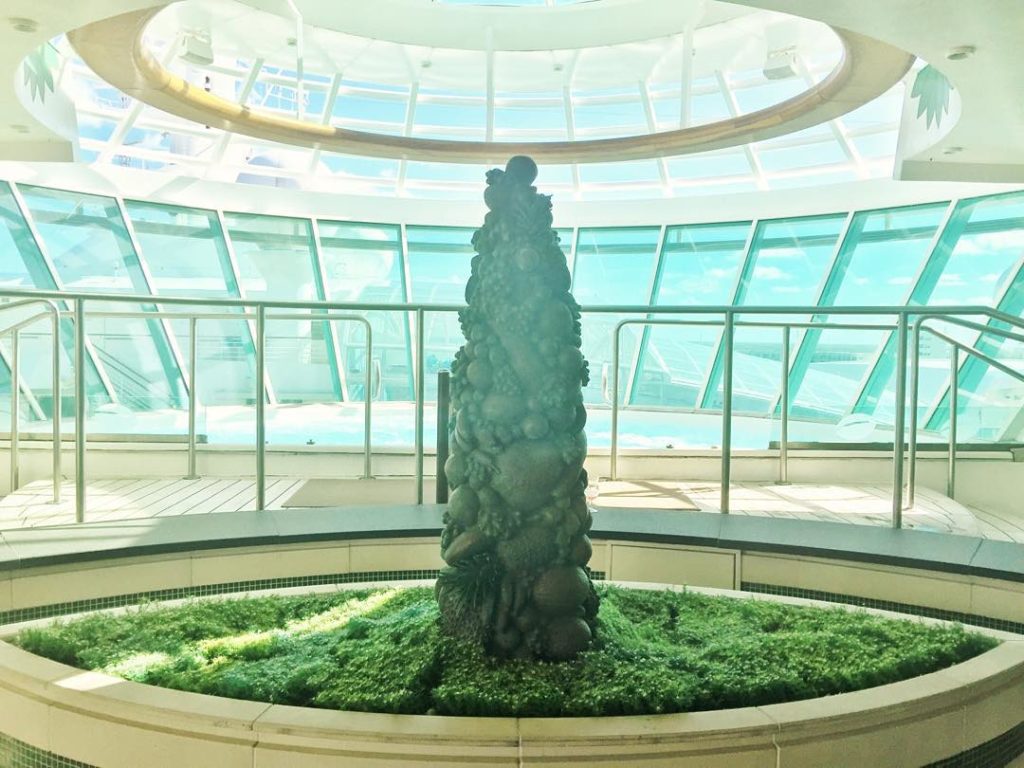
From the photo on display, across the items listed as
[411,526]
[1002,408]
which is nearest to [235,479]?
[411,526]

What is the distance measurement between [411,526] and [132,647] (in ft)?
4.60

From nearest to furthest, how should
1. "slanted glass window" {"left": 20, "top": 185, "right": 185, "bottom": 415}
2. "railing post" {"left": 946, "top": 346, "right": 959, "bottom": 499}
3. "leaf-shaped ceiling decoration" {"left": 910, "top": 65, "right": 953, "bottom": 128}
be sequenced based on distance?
"railing post" {"left": 946, "top": 346, "right": 959, "bottom": 499} → "leaf-shaped ceiling decoration" {"left": 910, "top": 65, "right": 953, "bottom": 128} → "slanted glass window" {"left": 20, "top": 185, "right": 185, "bottom": 415}

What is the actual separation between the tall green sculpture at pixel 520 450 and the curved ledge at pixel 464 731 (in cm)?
43

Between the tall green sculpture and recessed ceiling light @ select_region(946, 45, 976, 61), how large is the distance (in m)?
3.27

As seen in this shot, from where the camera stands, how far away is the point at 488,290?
2.35 meters

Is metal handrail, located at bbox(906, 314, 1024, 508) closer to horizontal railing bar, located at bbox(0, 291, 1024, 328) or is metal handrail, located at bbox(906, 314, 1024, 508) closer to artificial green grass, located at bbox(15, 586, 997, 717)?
horizontal railing bar, located at bbox(0, 291, 1024, 328)

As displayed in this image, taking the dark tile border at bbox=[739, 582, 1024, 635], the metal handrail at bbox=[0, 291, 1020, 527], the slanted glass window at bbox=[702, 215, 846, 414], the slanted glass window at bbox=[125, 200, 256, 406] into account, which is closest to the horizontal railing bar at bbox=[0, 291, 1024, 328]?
the metal handrail at bbox=[0, 291, 1020, 527]

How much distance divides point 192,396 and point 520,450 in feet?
11.4

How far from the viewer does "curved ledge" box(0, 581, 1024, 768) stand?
5.80 ft

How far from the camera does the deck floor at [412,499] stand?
14.3ft

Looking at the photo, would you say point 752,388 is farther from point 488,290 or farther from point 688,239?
point 488,290

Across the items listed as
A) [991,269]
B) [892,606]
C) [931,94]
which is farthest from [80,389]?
[991,269]

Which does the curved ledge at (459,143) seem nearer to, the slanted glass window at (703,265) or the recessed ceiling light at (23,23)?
the recessed ceiling light at (23,23)

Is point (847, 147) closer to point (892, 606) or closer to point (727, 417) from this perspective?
point (727, 417)
